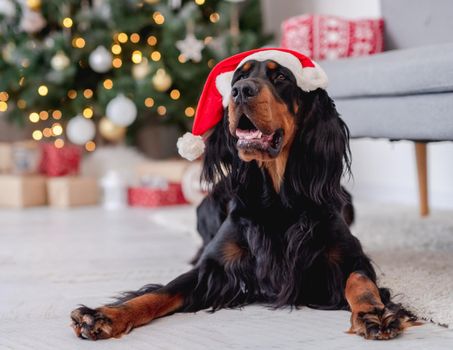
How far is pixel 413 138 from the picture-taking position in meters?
2.20

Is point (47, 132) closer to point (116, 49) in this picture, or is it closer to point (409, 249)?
point (116, 49)

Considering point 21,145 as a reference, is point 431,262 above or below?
below

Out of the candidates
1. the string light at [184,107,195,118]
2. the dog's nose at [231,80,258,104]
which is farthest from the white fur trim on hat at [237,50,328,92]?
the string light at [184,107,195,118]

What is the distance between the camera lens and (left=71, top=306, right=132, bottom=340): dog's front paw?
148cm

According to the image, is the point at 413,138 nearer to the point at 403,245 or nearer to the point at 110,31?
the point at 403,245

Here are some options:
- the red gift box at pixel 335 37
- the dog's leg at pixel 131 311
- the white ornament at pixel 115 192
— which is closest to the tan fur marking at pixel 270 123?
the dog's leg at pixel 131 311

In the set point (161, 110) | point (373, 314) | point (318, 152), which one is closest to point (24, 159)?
point (161, 110)

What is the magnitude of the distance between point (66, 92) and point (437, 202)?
2.15 m

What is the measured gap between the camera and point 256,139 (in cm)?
170

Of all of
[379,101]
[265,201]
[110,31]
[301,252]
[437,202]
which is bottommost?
[437,202]

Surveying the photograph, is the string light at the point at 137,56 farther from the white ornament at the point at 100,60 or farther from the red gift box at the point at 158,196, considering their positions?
the red gift box at the point at 158,196

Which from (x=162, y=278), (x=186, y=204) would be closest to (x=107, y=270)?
(x=162, y=278)

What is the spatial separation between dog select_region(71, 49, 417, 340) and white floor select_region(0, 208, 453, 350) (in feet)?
0.21

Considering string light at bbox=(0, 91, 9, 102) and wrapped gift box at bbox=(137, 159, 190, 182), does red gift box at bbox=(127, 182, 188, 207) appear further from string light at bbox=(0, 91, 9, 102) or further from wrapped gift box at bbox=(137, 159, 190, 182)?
string light at bbox=(0, 91, 9, 102)
